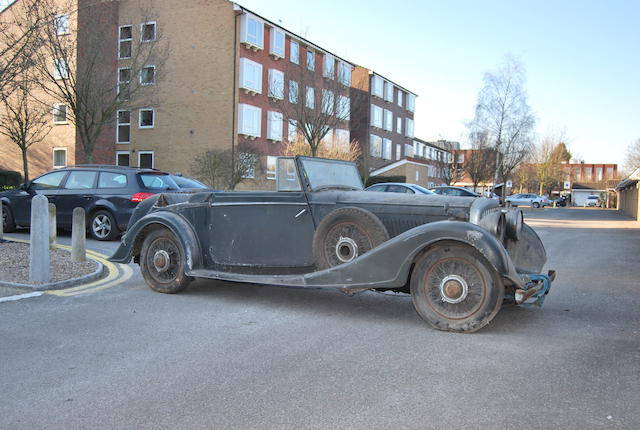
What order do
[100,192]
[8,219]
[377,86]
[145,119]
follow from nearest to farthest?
[100,192] < [8,219] < [145,119] < [377,86]

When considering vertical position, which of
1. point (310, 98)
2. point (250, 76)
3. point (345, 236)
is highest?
point (250, 76)

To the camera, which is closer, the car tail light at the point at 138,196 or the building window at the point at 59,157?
the car tail light at the point at 138,196

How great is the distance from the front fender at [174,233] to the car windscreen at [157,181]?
490cm

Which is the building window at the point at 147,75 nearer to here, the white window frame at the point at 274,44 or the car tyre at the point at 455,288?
the white window frame at the point at 274,44

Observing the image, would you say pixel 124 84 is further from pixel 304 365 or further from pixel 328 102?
pixel 304 365

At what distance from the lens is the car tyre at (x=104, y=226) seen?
11625 millimetres

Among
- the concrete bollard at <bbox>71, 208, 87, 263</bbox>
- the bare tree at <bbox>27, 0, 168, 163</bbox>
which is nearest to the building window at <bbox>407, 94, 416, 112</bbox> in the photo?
the bare tree at <bbox>27, 0, 168, 163</bbox>

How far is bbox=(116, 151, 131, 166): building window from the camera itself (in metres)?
33.5

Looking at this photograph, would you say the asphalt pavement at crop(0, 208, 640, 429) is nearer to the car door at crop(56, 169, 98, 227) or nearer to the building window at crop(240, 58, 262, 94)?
the car door at crop(56, 169, 98, 227)

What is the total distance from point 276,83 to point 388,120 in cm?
2826

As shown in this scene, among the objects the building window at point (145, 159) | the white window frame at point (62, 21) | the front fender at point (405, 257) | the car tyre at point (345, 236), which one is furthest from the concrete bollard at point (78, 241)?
the building window at point (145, 159)

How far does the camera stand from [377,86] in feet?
172

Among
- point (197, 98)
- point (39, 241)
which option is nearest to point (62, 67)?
point (197, 98)

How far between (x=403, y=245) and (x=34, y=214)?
182 inches
